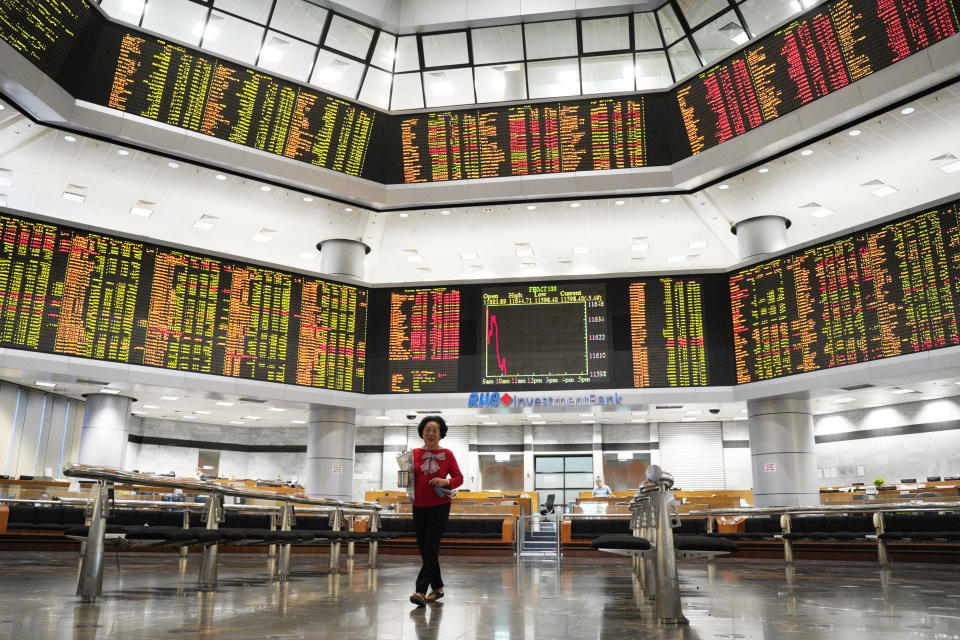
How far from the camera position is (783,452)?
41.3ft

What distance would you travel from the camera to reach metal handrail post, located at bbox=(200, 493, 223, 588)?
5.18 meters

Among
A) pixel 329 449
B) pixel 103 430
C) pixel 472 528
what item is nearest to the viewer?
pixel 472 528

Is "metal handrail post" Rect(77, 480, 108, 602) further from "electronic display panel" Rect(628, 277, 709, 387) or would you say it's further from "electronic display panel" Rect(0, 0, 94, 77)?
"electronic display panel" Rect(628, 277, 709, 387)

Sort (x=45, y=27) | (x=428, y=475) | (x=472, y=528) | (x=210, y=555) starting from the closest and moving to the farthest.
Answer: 1. (x=428, y=475)
2. (x=210, y=555)
3. (x=45, y=27)
4. (x=472, y=528)

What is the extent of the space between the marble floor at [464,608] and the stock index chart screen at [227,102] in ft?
25.0

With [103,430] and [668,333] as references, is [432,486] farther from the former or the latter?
[103,430]

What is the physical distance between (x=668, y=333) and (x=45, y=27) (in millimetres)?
10988

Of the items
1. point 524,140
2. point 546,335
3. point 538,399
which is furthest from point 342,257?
point 538,399

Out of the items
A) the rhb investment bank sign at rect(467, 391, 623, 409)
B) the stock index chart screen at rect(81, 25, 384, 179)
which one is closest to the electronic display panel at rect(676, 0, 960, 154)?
the rhb investment bank sign at rect(467, 391, 623, 409)

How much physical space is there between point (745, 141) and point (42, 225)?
11480 millimetres

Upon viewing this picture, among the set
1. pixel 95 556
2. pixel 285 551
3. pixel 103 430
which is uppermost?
pixel 103 430

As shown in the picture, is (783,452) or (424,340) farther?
(424,340)

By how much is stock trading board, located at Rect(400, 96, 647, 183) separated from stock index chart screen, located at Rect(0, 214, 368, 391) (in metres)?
3.02

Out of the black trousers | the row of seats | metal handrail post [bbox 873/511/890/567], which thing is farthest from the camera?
the row of seats
